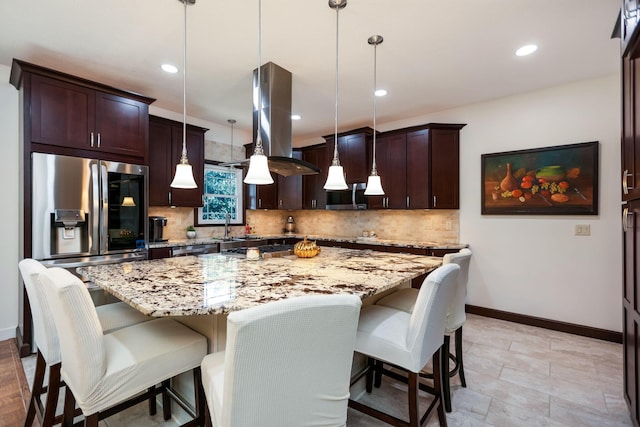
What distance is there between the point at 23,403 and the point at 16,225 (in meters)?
1.82

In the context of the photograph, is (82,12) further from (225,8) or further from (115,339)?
(115,339)

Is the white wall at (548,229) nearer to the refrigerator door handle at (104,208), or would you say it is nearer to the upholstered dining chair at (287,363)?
the upholstered dining chair at (287,363)

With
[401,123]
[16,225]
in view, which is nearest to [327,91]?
[401,123]

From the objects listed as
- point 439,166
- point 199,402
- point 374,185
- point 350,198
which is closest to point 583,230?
point 439,166

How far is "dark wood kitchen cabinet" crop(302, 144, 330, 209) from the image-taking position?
5165 millimetres

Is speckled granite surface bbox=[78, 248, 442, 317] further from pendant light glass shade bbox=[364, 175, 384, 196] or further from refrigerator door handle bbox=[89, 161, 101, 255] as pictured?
refrigerator door handle bbox=[89, 161, 101, 255]

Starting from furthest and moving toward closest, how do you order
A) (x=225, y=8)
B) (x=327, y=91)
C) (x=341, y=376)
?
(x=327, y=91) → (x=225, y=8) → (x=341, y=376)

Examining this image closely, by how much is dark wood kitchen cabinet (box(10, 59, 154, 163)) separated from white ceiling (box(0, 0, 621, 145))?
8.7 inches

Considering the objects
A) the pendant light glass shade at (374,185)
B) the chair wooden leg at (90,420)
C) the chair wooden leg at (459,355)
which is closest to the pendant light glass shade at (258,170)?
the pendant light glass shade at (374,185)

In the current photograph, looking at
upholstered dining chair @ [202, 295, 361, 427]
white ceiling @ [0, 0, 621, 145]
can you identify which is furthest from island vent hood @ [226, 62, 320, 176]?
upholstered dining chair @ [202, 295, 361, 427]

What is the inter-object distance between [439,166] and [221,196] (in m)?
3.46

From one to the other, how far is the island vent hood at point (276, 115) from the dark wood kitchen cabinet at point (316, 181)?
2149 mm

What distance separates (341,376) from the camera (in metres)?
1.07

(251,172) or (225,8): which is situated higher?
(225,8)
